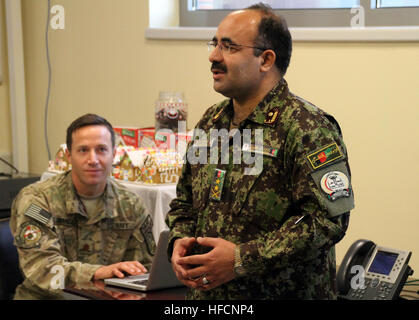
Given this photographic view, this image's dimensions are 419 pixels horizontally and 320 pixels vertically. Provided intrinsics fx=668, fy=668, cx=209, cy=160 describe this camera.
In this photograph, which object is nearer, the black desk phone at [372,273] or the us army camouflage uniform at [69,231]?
the black desk phone at [372,273]

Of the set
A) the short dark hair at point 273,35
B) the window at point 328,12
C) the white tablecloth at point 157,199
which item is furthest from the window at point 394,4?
the short dark hair at point 273,35

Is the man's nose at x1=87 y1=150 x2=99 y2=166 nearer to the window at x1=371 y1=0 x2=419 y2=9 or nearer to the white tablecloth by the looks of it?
the white tablecloth

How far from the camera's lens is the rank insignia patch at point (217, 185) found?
5.42 ft

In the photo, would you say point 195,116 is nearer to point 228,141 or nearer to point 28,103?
point 28,103

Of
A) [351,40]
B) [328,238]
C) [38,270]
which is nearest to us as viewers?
[328,238]

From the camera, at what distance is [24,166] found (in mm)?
4602

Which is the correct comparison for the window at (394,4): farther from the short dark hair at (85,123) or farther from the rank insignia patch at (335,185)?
the rank insignia patch at (335,185)

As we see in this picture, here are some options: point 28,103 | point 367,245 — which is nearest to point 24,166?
point 28,103

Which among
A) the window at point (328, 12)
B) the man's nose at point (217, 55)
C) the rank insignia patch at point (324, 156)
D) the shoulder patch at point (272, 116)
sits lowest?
the rank insignia patch at point (324, 156)

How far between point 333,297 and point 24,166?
3362 mm

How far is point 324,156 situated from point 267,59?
12.0 inches

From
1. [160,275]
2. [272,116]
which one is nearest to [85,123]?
[160,275]

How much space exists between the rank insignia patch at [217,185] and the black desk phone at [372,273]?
551mm
